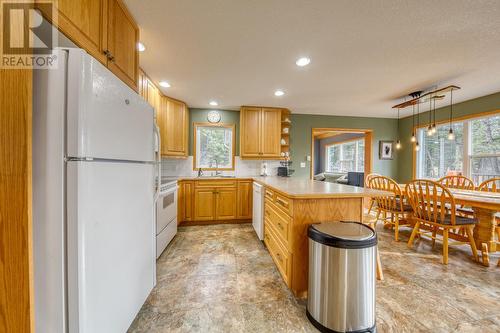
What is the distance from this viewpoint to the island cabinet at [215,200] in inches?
136

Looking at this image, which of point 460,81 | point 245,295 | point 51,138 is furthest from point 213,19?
point 460,81

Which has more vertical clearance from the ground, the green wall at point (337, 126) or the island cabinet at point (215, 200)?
the green wall at point (337, 126)

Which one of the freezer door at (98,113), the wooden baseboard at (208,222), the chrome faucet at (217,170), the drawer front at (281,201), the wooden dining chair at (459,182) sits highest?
the freezer door at (98,113)

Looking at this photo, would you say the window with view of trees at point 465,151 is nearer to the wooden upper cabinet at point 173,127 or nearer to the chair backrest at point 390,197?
the chair backrest at point 390,197

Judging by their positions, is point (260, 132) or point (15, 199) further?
point (260, 132)

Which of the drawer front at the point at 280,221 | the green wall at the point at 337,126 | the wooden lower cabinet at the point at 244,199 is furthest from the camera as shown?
the green wall at the point at 337,126

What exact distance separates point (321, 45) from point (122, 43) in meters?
1.76

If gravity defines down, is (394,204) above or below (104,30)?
below

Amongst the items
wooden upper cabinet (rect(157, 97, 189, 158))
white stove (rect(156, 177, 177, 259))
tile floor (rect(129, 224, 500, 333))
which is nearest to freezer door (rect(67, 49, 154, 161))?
white stove (rect(156, 177, 177, 259))

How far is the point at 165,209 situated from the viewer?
247 centimetres

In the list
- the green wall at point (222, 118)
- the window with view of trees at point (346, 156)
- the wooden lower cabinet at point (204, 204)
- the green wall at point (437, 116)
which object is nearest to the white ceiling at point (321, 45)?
the green wall at point (437, 116)

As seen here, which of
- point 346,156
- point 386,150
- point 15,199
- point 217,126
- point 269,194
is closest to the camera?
point 15,199

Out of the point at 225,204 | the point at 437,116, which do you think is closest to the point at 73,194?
the point at 225,204

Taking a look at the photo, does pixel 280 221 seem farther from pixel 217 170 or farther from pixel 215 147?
pixel 215 147
